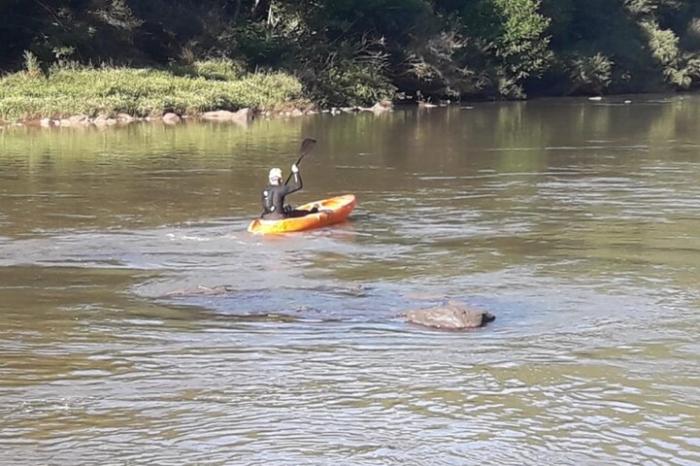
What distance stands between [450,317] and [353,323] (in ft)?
2.79

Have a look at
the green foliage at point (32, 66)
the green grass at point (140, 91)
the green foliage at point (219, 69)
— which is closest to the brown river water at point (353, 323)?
the green grass at point (140, 91)

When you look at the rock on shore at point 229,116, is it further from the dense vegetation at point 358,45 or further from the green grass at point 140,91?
the dense vegetation at point 358,45

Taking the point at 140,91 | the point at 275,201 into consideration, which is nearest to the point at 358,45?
the point at 140,91

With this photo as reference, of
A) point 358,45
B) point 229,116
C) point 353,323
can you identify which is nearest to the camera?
point 353,323

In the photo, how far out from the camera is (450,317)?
9.70 metres

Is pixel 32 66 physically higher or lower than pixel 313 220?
higher

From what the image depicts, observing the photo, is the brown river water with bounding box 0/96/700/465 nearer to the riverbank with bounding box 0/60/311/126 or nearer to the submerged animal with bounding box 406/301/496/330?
the submerged animal with bounding box 406/301/496/330

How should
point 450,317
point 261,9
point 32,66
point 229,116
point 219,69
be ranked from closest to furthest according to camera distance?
point 450,317 → point 229,116 → point 32,66 → point 219,69 → point 261,9

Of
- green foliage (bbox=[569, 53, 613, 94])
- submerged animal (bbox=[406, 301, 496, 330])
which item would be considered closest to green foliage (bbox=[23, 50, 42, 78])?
green foliage (bbox=[569, 53, 613, 94])

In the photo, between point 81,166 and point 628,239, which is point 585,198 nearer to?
point 628,239

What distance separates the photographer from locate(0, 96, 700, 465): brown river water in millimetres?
7195

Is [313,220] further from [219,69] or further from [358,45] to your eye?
[358,45]

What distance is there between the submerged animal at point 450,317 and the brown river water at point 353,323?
208 mm

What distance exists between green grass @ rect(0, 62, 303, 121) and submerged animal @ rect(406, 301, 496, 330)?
91.6ft
